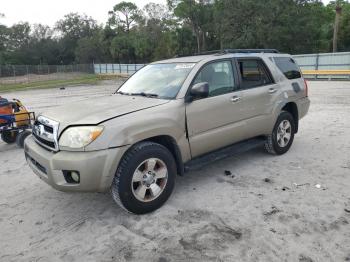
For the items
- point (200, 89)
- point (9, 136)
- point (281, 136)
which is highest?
point (200, 89)

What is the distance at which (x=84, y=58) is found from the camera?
6938cm

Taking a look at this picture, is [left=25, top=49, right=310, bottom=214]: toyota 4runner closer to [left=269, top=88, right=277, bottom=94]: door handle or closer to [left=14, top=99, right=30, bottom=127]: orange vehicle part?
[left=269, top=88, right=277, bottom=94]: door handle

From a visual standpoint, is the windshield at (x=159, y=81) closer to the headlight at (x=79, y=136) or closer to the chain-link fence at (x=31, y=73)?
the headlight at (x=79, y=136)

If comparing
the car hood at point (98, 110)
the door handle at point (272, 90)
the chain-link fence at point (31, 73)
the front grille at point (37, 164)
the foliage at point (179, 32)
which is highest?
the foliage at point (179, 32)

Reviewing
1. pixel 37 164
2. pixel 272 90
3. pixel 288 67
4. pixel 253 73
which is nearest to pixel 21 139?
pixel 37 164

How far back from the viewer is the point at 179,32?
197 ft

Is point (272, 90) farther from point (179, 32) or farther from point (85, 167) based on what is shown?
point (179, 32)

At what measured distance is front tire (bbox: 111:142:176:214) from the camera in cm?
354

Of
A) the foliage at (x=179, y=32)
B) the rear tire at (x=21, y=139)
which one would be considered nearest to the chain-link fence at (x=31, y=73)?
the foliage at (x=179, y=32)

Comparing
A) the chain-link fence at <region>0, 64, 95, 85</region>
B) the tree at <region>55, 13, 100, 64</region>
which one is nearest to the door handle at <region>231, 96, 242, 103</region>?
the chain-link fence at <region>0, 64, 95, 85</region>

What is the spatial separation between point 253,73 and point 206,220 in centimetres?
266

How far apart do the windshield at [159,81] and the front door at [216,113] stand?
244mm

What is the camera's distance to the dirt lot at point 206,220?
308 cm

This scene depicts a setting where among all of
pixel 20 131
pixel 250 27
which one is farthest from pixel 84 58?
pixel 20 131
